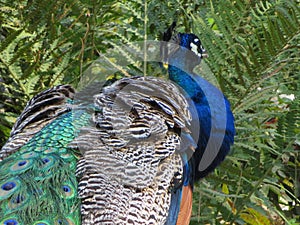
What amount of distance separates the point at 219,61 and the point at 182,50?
17cm

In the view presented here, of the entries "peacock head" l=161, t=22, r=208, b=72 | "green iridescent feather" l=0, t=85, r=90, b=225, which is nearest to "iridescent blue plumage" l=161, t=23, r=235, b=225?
"peacock head" l=161, t=22, r=208, b=72

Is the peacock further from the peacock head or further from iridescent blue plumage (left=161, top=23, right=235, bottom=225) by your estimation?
the peacock head

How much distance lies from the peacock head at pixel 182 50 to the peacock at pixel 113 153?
0.59 feet

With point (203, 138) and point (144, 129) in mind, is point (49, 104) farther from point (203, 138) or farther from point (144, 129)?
point (203, 138)

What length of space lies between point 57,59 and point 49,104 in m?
0.42

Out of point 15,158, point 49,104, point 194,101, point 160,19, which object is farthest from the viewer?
point 160,19

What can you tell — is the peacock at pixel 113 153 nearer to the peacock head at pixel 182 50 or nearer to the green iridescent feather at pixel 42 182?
the green iridescent feather at pixel 42 182

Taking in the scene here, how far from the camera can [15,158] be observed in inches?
81.5

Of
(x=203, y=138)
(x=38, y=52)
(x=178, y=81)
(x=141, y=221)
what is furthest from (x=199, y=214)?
(x=38, y=52)

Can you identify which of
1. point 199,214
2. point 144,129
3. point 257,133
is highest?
point 144,129

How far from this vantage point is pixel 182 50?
9.23 feet

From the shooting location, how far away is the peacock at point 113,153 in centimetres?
192

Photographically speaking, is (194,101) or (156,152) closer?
(156,152)

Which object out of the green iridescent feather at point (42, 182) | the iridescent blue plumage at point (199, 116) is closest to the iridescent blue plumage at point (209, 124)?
the iridescent blue plumage at point (199, 116)
